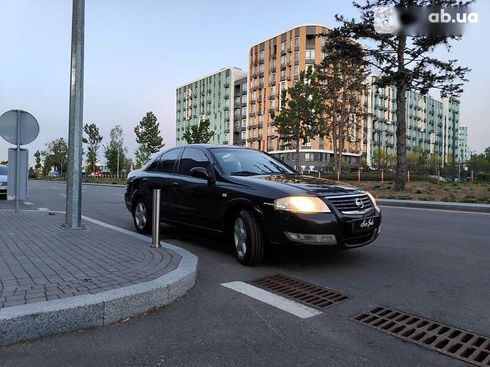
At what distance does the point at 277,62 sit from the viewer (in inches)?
3501

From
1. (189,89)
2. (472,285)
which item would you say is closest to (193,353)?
(472,285)

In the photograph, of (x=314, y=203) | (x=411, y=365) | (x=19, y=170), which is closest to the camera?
(x=411, y=365)

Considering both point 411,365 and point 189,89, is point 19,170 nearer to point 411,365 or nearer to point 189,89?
point 411,365

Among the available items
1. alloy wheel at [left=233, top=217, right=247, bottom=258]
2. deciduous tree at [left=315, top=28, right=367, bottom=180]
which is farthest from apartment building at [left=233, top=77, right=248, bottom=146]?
alloy wheel at [left=233, top=217, right=247, bottom=258]

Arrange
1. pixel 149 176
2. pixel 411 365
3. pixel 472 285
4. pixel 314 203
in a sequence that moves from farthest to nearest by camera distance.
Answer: pixel 149 176
pixel 314 203
pixel 472 285
pixel 411 365

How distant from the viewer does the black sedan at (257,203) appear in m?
5.14

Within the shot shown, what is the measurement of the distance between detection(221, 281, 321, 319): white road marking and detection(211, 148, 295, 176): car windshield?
1915 millimetres

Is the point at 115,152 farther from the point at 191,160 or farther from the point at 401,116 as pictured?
the point at 191,160

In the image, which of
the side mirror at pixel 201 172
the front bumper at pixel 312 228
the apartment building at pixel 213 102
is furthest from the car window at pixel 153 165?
the apartment building at pixel 213 102

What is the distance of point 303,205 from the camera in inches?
203

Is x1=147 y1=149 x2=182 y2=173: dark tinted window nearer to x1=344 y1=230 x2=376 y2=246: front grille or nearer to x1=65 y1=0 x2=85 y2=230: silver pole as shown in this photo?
x1=65 y1=0 x2=85 y2=230: silver pole

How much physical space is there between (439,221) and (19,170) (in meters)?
10.3

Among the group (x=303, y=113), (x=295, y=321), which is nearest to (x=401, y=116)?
(x=303, y=113)

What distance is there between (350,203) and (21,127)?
801 centimetres
